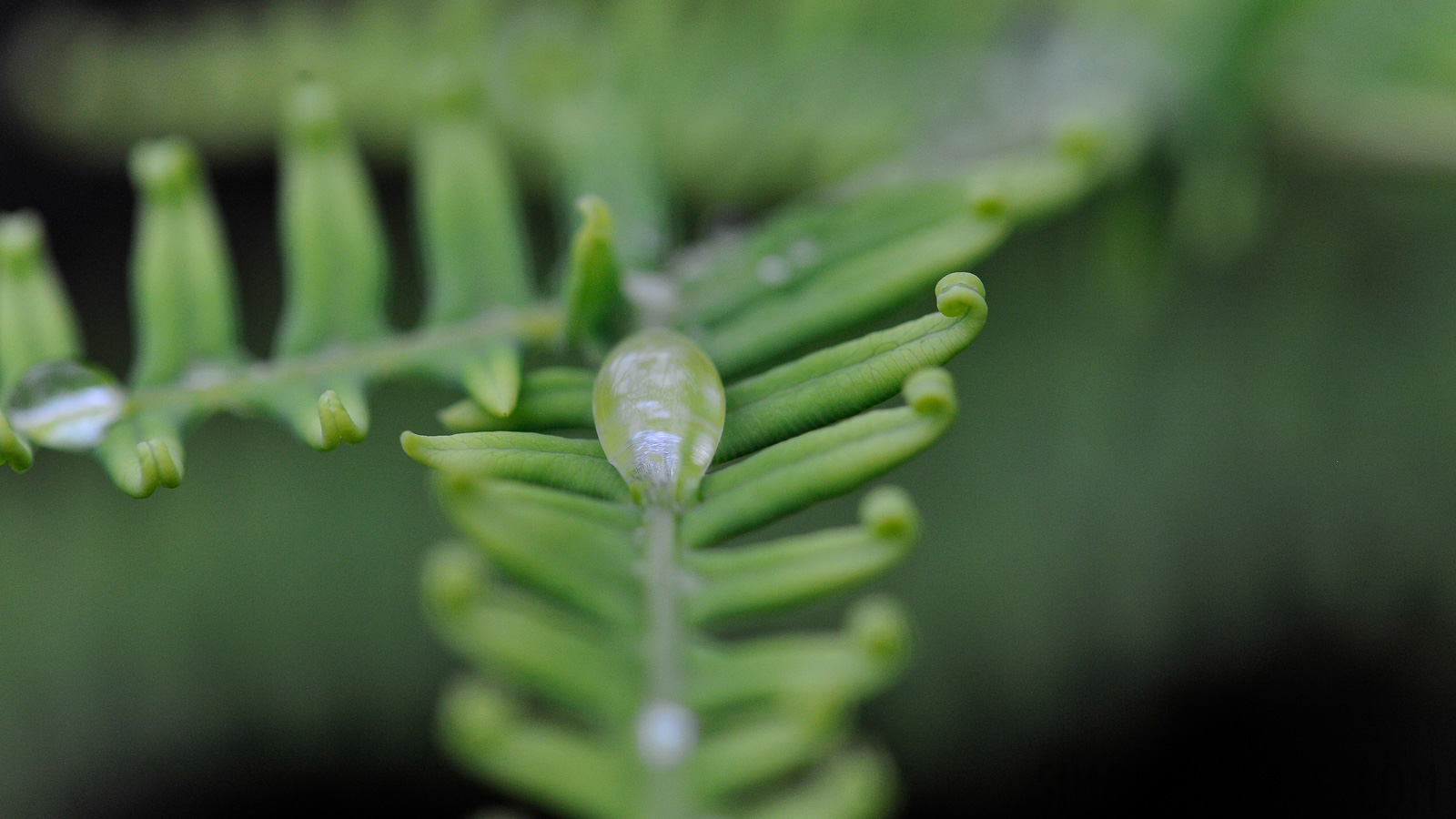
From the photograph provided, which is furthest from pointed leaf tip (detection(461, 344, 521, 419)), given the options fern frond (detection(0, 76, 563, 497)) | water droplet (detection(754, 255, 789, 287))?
water droplet (detection(754, 255, 789, 287))

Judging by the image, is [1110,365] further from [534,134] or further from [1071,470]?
[534,134]

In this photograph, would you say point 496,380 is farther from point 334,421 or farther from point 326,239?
point 326,239

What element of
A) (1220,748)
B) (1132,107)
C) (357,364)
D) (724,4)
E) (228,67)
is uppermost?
(228,67)

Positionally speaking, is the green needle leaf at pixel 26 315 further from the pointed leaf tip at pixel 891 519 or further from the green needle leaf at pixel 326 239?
the pointed leaf tip at pixel 891 519

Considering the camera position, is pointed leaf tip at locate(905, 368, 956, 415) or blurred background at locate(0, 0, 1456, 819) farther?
blurred background at locate(0, 0, 1456, 819)

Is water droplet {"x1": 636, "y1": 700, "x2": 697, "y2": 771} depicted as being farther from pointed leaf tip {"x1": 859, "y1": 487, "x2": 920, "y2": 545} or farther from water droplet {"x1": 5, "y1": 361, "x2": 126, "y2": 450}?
water droplet {"x1": 5, "y1": 361, "x2": 126, "y2": 450}

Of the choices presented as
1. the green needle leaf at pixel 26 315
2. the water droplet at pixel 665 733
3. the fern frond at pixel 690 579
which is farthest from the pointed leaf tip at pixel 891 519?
the green needle leaf at pixel 26 315

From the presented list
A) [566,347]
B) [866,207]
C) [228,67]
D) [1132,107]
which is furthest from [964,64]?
[228,67]
